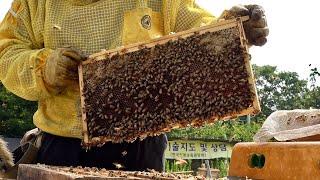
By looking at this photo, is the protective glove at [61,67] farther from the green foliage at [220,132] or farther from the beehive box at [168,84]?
the green foliage at [220,132]

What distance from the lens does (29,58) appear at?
A: 3316mm

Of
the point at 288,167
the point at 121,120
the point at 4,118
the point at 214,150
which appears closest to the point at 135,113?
the point at 121,120

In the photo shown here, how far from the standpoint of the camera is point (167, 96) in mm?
3135

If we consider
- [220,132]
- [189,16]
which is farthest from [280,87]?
[189,16]

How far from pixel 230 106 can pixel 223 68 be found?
0.76 ft

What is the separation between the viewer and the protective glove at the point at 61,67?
3119 mm

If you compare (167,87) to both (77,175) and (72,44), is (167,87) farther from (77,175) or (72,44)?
(77,175)

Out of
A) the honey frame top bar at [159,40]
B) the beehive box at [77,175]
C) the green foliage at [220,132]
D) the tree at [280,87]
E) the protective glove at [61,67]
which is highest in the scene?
the tree at [280,87]

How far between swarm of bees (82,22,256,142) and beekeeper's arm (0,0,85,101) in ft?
0.70

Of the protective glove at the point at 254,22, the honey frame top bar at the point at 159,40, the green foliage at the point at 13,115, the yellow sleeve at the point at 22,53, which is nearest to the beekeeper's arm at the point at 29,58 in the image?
the yellow sleeve at the point at 22,53

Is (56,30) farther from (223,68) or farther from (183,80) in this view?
(223,68)

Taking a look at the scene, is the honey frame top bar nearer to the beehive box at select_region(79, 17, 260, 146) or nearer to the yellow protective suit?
the beehive box at select_region(79, 17, 260, 146)

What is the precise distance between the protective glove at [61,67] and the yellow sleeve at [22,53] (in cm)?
8

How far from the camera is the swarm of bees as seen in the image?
9.73ft
